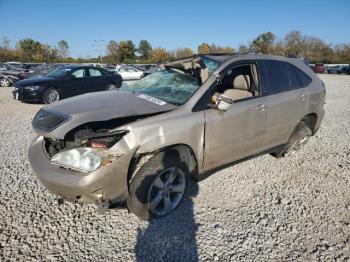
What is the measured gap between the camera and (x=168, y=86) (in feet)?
12.7

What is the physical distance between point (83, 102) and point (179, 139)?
1.29 m

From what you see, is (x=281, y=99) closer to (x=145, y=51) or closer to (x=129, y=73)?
(x=129, y=73)

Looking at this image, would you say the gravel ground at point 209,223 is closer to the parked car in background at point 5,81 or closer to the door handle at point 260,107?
the door handle at point 260,107

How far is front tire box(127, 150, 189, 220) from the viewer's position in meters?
2.87

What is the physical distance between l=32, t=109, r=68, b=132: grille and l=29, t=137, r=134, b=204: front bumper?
1.44 feet

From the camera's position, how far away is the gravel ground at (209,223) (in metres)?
2.61

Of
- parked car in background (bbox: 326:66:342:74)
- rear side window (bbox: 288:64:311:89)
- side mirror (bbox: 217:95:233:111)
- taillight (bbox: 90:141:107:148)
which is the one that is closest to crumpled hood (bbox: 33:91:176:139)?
taillight (bbox: 90:141:107:148)

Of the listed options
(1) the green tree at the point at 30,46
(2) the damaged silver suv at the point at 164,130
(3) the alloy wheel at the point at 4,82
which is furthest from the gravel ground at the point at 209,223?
(1) the green tree at the point at 30,46

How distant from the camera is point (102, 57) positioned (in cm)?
8044

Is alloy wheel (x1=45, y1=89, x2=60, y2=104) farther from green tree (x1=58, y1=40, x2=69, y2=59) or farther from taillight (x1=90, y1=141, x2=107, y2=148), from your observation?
green tree (x1=58, y1=40, x2=69, y2=59)

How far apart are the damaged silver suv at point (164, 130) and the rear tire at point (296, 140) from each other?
288 mm

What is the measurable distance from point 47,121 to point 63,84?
8.52 metres

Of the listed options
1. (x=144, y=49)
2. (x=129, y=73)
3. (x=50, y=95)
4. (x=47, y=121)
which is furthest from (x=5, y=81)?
(x=144, y=49)

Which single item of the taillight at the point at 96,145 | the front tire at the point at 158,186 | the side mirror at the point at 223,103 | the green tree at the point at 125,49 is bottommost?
the front tire at the point at 158,186
